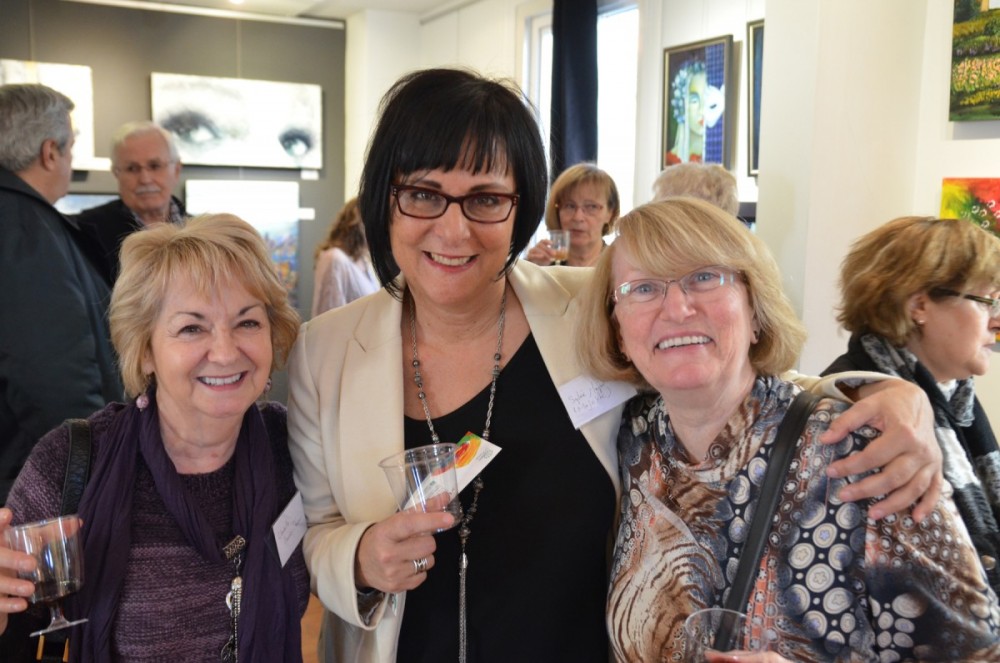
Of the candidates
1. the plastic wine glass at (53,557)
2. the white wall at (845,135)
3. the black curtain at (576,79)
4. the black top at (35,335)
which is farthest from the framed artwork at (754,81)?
the plastic wine glass at (53,557)

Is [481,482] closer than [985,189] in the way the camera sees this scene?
Yes

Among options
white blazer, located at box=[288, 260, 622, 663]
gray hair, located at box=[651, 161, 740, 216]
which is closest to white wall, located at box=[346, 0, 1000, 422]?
gray hair, located at box=[651, 161, 740, 216]

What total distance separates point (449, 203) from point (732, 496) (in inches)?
28.7

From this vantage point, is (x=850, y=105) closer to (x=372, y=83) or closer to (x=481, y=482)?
(x=481, y=482)

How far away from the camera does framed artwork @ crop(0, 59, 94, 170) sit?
24.7 feet

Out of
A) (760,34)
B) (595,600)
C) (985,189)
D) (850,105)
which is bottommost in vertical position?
(595,600)

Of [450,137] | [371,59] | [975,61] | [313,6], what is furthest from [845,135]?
[313,6]

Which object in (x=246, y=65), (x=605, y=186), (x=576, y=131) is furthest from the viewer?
(x=246, y=65)

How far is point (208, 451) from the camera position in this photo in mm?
1728

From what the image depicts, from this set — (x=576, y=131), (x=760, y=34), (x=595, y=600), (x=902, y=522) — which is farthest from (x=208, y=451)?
(x=576, y=131)

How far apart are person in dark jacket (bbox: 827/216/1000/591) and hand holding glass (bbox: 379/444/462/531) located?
4.70ft

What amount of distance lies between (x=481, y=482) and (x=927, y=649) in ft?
2.61

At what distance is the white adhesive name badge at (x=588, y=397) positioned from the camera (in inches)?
66.2

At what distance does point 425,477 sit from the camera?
4.69ft
